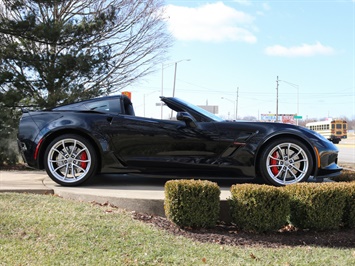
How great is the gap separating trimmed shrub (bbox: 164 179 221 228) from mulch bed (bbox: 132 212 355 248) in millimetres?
96

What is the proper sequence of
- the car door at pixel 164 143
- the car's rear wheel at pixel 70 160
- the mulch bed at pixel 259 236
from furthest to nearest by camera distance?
the car's rear wheel at pixel 70 160, the car door at pixel 164 143, the mulch bed at pixel 259 236

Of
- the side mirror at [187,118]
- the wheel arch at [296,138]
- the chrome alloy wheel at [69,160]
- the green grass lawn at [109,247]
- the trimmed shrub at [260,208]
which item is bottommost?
the green grass lawn at [109,247]

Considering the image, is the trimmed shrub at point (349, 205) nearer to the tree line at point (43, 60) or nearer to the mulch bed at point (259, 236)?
the mulch bed at point (259, 236)

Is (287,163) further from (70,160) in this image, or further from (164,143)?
(70,160)

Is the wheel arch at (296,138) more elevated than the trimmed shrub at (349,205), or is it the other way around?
the wheel arch at (296,138)

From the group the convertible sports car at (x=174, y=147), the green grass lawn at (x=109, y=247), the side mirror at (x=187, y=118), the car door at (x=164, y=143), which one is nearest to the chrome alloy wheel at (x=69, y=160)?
the convertible sports car at (x=174, y=147)

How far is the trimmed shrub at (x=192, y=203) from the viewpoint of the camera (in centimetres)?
370

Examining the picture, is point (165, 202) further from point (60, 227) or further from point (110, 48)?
point (110, 48)

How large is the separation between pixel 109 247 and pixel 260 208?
150cm

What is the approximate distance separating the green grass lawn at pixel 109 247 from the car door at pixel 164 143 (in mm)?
1134

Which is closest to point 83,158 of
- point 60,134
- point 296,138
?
point 60,134

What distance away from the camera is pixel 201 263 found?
293 centimetres

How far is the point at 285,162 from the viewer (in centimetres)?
489

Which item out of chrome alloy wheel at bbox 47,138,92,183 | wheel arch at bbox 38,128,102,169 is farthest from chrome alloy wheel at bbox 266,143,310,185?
chrome alloy wheel at bbox 47,138,92,183
